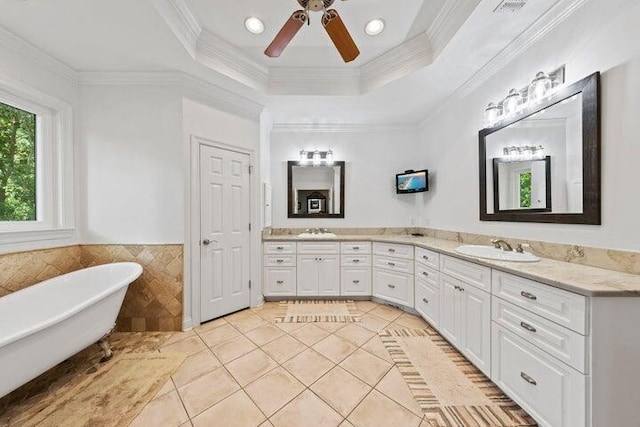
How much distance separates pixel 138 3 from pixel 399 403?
314 centimetres

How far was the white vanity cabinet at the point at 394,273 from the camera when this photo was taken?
2.86m

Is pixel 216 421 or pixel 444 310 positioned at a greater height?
pixel 444 310

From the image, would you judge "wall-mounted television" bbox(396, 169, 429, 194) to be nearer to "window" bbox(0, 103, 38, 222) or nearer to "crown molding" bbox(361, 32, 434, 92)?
"crown molding" bbox(361, 32, 434, 92)

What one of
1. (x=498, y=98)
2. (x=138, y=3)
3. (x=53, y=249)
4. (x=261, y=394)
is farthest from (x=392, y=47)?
(x=53, y=249)

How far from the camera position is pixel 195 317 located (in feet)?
8.34

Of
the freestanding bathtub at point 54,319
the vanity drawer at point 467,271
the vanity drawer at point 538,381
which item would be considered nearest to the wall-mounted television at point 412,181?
the vanity drawer at point 467,271

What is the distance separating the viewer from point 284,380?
69.1 inches

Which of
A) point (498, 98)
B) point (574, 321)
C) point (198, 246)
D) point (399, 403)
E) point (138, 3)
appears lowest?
point (399, 403)

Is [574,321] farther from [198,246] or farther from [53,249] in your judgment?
[53,249]

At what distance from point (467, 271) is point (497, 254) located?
268 mm

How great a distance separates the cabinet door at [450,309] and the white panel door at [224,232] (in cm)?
218

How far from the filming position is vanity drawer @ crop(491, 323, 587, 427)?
3.80 feet

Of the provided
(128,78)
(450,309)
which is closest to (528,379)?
(450,309)

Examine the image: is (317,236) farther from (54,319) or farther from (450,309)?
(54,319)
